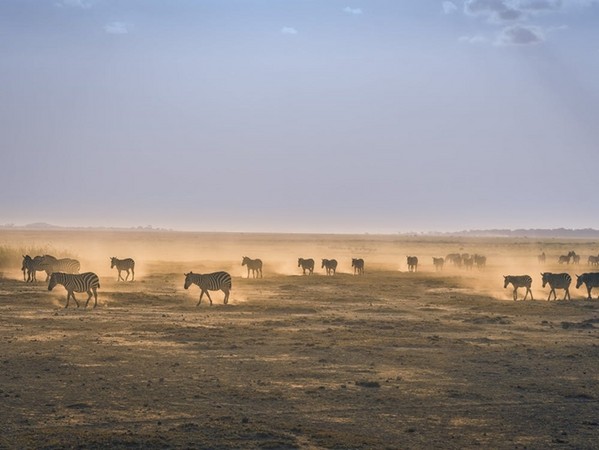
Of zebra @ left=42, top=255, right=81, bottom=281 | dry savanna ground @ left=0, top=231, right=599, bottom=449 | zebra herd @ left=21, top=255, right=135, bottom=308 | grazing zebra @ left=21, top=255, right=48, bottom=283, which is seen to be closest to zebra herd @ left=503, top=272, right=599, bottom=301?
dry savanna ground @ left=0, top=231, right=599, bottom=449

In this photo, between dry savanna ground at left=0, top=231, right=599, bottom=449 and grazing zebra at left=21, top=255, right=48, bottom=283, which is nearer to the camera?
dry savanna ground at left=0, top=231, right=599, bottom=449

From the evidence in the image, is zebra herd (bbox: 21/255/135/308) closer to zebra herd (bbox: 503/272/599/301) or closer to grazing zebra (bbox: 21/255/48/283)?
grazing zebra (bbox: 21/255/48/283)

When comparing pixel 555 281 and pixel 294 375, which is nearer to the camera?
pixel 294 375

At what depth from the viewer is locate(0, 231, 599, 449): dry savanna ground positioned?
11891 mm

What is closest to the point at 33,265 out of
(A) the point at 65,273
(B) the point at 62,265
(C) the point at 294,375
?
(B) the point at 62,265

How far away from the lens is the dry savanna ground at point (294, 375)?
11.9 metres

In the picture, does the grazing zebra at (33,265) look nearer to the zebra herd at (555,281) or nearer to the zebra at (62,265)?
the zebra at (62,265)

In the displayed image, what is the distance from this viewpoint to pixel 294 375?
1645 cm

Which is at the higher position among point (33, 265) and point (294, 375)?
point (33, 265)

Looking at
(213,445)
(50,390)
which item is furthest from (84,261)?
(213,445)

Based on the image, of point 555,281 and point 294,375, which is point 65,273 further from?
point 555,281

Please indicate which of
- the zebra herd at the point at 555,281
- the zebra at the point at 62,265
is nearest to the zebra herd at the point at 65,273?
the zebra at the point at 62,265

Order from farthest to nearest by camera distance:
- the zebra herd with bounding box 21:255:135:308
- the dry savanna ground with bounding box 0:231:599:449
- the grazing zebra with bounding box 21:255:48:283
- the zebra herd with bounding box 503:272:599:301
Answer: the grazing zebra with bounding box 21:255:48:283
the zebra herd with bounding box 503:272:599:301
the zebra herd with bounding box 21:255:135:308
the dry savanna ground with bounding box 0:231:599:449

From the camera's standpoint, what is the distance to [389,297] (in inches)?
1419
